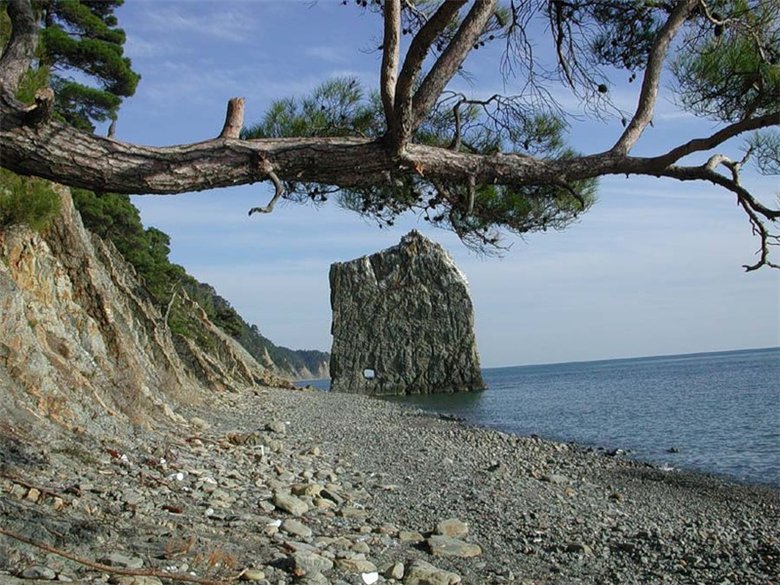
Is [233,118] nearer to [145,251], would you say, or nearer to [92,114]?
[92,114]

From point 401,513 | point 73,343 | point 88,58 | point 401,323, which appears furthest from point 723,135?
point 401,323

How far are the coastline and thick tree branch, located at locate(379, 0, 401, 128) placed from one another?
2914mm

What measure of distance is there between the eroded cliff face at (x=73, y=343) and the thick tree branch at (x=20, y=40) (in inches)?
160

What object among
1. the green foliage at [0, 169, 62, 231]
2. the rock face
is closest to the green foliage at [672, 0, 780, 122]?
the green foliage at [0, 169, 62, 231]

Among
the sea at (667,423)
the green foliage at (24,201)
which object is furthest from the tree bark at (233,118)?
the sea at (667,423)

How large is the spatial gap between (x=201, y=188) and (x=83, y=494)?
301cm

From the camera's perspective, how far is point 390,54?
3.58 m

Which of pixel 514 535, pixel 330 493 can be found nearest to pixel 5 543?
pixel 330 493

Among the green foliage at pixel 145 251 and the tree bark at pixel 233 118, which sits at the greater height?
the green foliage at pixel 145 251

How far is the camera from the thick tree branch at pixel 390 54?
139 inches

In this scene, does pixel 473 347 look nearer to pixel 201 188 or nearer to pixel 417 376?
pixel 417 376

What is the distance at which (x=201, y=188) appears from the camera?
376cm

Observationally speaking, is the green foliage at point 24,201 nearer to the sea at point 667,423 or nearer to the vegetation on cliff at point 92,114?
the vegetation on cliff at point 92,114

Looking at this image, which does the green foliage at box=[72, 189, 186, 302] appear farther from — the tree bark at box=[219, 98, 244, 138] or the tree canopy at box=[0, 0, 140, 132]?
the tree bark at box=[219, 98, 244, 138]
